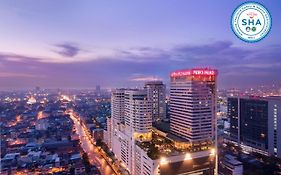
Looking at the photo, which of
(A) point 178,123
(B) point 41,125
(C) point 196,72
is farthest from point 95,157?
(B) point 41,125

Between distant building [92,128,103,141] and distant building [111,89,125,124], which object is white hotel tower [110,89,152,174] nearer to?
distant building [111,89,125,124]

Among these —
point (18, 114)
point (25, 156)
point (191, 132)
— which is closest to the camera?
point (191, 132)

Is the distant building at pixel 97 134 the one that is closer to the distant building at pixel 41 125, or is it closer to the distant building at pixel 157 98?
the distant building at pixel 157 98

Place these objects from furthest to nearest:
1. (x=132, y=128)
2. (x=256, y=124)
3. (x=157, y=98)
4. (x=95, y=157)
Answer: (x=157, y=98) < (x=256, y=124) < (x=95, y=157) < (x=132, y=128)

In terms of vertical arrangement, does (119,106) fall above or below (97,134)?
above

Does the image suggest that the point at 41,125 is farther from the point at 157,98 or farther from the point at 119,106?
the point at 157,98

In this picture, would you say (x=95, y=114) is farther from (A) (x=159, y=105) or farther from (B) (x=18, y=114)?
(A) (x=159, y=105)

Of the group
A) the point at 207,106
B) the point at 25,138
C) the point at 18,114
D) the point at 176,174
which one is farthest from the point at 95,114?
the point at 176,174
